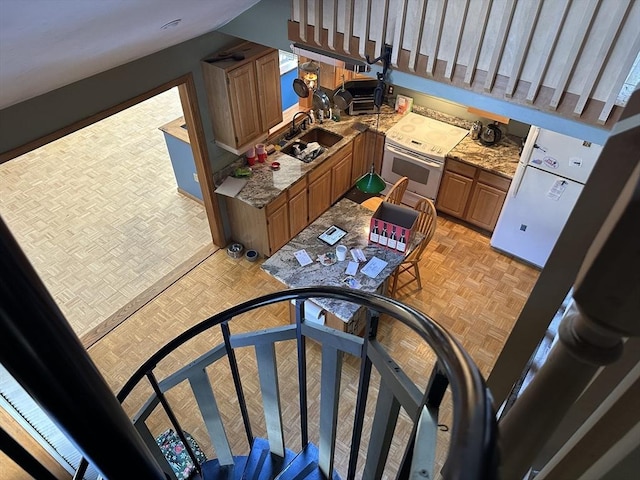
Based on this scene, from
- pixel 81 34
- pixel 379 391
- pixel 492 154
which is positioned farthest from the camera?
pixel 492 154

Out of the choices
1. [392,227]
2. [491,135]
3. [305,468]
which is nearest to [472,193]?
[491,135]

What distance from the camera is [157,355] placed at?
1908 millimetres

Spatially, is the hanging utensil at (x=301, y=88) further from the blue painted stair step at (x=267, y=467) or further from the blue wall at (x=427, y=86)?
the blue painted stair step at (x=267, y=467)

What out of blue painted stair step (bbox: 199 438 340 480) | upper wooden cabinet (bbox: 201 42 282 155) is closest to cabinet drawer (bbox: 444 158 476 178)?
upper wooden cabinet (bbox: 201 42 282 155)

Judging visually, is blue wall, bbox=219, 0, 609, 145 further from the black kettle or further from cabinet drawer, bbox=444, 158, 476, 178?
the black kettle

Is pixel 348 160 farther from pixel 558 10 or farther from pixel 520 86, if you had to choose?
pixel 558 10

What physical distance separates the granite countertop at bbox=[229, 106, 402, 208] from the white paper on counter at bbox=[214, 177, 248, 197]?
4 cm

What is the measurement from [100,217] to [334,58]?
368cm

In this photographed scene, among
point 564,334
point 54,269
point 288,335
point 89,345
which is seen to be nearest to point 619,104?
point 288,335

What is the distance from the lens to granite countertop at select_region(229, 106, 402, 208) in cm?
459

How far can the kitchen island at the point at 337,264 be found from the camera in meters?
3.75

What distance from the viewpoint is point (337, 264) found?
393 centimetres

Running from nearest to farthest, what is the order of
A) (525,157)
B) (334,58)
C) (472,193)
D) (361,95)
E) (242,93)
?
Result: (334,58) < (242,93) < (525,157) < (472,193) < (361,95)

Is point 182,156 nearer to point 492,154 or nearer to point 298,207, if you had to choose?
point 298,207
